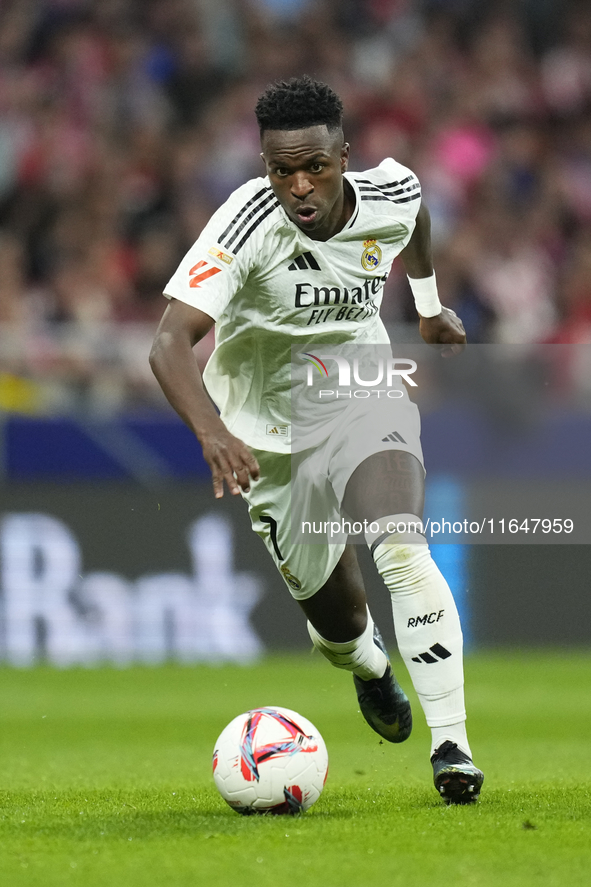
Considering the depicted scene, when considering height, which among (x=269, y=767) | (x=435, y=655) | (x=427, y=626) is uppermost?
(x=427, y=626)

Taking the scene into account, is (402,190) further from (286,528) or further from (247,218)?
(286,528)

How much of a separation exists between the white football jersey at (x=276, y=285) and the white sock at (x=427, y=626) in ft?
2.84

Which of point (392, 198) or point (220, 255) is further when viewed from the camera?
point (392, 198)

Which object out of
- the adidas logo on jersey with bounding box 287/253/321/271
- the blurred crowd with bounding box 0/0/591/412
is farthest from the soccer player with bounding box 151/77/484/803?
the blurred crowd with bounding box 0/0/591/412

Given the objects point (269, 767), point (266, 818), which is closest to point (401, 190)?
point (269, 767)

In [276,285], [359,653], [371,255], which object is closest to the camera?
[276,285]

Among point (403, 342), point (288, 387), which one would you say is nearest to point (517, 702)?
point (403, 342)

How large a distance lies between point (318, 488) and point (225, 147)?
8507mm

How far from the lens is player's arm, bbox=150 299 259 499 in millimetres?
4391

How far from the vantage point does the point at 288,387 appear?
5.46 meters

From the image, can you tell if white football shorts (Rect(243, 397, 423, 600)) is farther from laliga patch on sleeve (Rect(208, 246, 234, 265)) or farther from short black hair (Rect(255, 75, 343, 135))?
short black hair (Rect(255, 75, 343, 135))

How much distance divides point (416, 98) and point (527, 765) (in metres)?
8.97

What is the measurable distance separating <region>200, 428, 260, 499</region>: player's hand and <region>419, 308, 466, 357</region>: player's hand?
181 centimetres

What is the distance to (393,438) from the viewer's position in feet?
16.8
